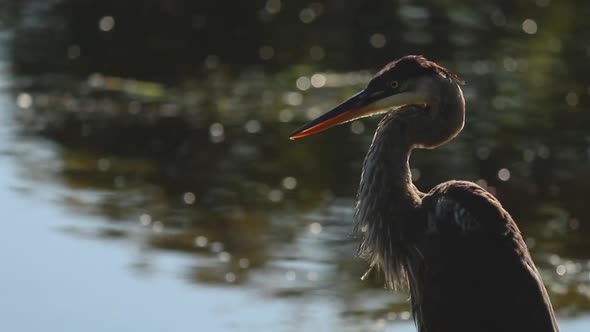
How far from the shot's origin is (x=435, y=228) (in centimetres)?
598

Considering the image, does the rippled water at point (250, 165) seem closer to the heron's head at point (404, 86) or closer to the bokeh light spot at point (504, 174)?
the bokeh light spot at point (504, 174)

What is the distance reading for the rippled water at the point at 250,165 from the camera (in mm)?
8680

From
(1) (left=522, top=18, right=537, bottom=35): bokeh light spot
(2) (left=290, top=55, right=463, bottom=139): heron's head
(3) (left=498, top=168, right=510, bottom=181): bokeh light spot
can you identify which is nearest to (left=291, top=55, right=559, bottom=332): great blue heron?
(2) (left=290, top=55, right=463, bottom=139): heron's head

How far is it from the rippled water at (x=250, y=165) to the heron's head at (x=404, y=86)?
2361 millimetres

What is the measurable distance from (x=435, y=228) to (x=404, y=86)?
620mm

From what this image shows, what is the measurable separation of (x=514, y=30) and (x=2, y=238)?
6820mm

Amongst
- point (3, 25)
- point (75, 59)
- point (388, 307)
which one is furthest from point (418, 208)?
point (3, 25)

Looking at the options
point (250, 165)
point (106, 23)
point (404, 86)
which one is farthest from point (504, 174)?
point (106, 23)

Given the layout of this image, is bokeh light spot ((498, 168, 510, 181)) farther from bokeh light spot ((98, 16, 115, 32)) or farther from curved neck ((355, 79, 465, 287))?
bokeh light spot ((98, 16, 115, 32))

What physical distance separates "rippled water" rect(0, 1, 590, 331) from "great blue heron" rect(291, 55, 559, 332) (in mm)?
2131

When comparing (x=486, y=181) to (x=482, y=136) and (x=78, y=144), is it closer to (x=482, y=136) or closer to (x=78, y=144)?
(x=482, y=136)

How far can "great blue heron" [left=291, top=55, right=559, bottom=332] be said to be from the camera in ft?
18.8

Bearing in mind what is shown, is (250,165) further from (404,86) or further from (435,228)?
(435,228)

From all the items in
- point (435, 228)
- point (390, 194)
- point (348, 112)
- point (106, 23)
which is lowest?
point (435, 228)
